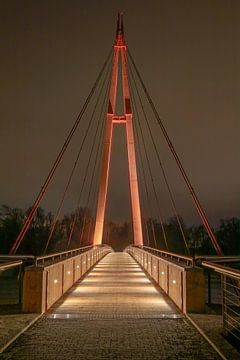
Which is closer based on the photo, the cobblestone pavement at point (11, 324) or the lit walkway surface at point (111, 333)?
the lit walkway surface at point (111, 333)

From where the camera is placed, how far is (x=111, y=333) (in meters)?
8.16

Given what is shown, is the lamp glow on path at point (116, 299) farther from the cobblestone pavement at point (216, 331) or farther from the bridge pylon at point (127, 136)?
the bridge pylon at point (127, 136)

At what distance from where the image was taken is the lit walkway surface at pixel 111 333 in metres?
6.76

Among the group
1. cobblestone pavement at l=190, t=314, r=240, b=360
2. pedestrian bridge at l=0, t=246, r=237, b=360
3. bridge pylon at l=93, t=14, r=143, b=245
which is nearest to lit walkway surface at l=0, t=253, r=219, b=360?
pedestrian bridge at l=0, t=246, r=237, b=360

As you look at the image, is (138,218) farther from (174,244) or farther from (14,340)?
(174,244)

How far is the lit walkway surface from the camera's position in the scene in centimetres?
676

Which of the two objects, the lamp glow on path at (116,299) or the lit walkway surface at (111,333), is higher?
the lamp glow on path at (116,299)

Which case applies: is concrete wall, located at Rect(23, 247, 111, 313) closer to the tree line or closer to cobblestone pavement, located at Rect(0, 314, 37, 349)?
cobblestone pavement, located at Rect(0, 314, 37, 349)

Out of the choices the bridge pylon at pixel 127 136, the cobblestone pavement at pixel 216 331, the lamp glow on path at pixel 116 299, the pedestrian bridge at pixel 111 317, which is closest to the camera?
the cobblestone pavement at pixel 216 331

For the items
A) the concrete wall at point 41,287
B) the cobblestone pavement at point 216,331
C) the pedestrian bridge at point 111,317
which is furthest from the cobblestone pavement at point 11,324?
the cobblestone pavement at point 216,331

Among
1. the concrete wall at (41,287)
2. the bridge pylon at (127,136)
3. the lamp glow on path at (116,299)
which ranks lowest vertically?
the lamp glow on path at (116,299)

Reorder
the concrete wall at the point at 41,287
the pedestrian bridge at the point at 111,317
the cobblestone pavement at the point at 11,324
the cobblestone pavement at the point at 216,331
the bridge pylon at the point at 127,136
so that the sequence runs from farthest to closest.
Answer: the bridge pylon at the point at 127,136 < the concrete wall at the point at 41,287 < the cobblestone pavement at the point at 11,324 < the pedestrian bridge at the point at 111,317 < the cobblestone pavement at the point at 216,331

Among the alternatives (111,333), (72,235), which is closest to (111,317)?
(111,333)

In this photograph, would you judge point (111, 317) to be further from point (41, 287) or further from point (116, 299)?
point (116, 299)
